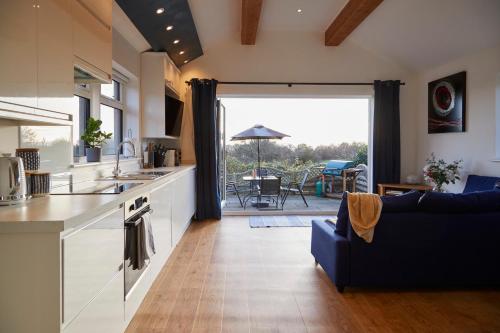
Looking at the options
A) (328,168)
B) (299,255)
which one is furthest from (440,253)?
(328,168)

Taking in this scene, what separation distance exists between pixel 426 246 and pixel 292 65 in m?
3.97

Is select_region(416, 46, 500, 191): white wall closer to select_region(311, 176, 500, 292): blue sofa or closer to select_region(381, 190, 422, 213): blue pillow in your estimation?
select_region(311, 176, 500, 292): blue sofa

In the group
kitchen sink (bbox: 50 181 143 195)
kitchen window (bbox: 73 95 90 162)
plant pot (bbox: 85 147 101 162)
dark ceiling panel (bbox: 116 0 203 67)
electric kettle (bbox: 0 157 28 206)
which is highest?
dark ceiling panel (bbox: 116 0 203 67)

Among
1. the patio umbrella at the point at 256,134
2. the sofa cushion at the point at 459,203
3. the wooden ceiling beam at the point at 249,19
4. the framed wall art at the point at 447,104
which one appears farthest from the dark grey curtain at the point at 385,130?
the sofa cushion at the point at 459,203

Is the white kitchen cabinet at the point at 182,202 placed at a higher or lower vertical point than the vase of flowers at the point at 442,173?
lower

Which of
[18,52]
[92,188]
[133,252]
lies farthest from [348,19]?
[18,52]

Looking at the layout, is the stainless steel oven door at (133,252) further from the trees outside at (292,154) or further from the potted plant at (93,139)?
the trees outside at (292,154)

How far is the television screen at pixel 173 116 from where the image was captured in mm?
5156

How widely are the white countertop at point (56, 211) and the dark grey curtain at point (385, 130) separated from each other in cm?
478

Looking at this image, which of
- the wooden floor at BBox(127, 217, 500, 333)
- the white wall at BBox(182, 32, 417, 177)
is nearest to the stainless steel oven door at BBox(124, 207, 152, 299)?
the wooden floor at BBox(127, 217, 500, 333)

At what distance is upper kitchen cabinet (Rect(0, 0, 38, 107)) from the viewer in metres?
1.50

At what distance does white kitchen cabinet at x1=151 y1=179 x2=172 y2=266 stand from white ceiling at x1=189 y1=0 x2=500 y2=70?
2451 mm

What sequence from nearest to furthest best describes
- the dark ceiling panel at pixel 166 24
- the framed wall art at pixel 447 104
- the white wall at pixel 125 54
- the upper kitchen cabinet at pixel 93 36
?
1. the upper kitchen cabinet at pixel 93 36
2. the dark ceiling panel at pixel 166 24
3. the white wall at pixel 125 54
4. the framed wall art at pixel 447 104

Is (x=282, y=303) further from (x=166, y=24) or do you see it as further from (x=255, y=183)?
(x=255, y=183)
